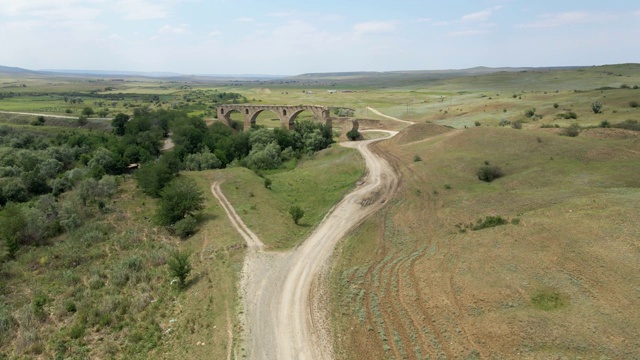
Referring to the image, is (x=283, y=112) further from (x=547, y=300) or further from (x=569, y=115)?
(x=547, y=300)

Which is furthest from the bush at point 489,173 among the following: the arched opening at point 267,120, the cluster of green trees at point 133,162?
the arched opening at point 267,120

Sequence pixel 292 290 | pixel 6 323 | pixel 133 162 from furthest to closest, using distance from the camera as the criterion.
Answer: pixel 133 162 < pixel 6 323 < pixel 292 290

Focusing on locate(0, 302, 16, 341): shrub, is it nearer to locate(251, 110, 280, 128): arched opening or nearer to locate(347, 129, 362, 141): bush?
locate(347, 129, 362, 141): bush

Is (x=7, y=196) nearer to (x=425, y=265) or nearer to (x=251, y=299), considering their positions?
(x=251, y=299)

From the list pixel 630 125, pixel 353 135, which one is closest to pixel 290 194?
pixel 353 135

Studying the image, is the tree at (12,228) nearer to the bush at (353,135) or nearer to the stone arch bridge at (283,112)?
the bush at (353,135)

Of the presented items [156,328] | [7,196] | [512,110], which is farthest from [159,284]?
[512,110]
